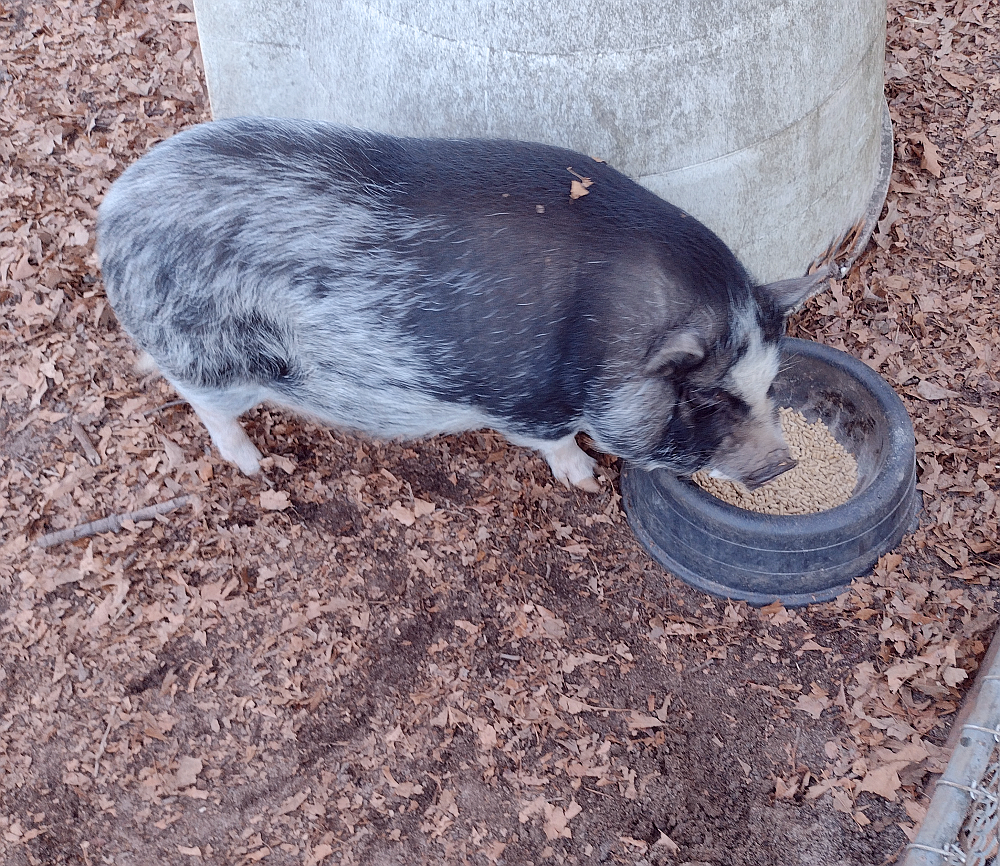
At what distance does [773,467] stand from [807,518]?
20cm

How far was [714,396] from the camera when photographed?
3105 mm

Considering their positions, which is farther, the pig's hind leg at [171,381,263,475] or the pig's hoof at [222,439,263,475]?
the pig's hoof at [222,439,263,475]

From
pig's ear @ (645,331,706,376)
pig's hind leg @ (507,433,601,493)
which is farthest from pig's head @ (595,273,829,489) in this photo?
pig's hind leg @ (507,433,601,493)

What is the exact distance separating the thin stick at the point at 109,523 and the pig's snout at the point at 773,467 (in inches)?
86.0

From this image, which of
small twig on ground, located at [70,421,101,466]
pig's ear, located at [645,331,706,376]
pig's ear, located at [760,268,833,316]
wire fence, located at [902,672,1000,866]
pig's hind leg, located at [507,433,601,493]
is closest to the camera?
wire fence, located at [902,672,1000,866]

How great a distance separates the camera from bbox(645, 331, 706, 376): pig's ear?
2.90 metres

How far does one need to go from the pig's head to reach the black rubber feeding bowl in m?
0.16

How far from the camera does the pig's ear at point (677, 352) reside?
2.90m

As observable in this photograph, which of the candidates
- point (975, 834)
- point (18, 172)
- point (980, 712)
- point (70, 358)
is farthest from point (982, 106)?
point (18, 172)

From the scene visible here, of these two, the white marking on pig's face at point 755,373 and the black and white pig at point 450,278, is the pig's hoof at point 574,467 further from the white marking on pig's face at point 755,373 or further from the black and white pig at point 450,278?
the white marking on pig's face at point 755,373

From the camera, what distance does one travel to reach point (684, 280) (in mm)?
2924

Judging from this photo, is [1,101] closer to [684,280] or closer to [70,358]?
[70,358]

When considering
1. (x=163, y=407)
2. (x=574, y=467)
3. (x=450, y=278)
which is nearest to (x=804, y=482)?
(x=574, y=467)

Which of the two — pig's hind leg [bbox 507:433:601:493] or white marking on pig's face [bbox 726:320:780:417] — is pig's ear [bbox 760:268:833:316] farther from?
pig's hind leg [bbox 507:433:601:493]
